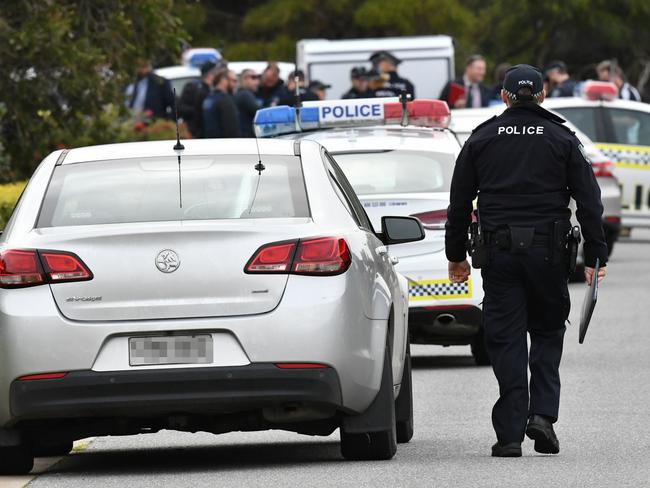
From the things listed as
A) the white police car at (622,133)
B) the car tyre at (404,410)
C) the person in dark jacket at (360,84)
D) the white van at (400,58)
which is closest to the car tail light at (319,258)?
the car tyre at (404,410)

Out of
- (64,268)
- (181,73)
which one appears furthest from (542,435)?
(181,73)

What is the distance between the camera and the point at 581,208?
342 inches

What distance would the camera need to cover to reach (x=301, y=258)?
803cm

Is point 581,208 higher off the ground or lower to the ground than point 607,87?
higher

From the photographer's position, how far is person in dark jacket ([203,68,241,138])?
21547 millimetres

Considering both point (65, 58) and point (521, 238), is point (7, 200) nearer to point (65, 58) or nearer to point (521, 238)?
point (65, 58)

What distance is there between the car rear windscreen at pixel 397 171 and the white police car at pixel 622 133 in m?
9.39

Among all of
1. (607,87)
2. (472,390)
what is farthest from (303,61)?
(472,390)

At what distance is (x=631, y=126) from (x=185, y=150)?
14603 millimetres

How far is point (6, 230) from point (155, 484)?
1191 millimetres

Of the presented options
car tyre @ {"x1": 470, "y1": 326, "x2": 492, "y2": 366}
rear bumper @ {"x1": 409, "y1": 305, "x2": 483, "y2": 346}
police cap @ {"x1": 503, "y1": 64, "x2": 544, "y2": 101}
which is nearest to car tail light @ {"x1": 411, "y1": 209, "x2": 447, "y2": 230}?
rear bumper @ {"x1": 409, "y1": 305, "x2": 483, "y2": 346}

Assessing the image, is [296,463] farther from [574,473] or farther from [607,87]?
[607,87]

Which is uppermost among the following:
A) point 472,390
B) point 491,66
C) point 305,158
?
point 305,158

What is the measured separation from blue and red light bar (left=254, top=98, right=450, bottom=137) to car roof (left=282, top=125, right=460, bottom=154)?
6 centimetres
